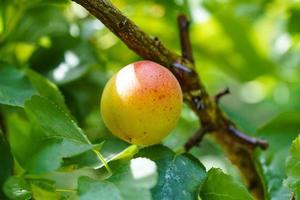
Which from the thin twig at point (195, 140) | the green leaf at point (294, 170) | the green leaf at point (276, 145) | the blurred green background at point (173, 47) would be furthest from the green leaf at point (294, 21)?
the green leaf at point (294, 170)

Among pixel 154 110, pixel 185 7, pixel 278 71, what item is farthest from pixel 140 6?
pixel 154 110

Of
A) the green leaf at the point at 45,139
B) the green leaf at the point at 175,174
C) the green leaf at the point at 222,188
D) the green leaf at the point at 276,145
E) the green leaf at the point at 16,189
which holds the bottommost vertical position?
the green leaf at the point at 276,145

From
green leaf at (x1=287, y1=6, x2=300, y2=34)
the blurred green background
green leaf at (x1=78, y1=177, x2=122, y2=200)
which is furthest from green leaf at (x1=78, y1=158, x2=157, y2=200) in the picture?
green leaf at (x1=287, y1=6, x2=300, y2=34)

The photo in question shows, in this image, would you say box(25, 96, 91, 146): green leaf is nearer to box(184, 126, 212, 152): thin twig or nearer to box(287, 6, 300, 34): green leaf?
box(184, 126, 212, 152): thin twig

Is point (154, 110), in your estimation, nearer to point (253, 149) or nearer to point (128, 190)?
point (128, 190)

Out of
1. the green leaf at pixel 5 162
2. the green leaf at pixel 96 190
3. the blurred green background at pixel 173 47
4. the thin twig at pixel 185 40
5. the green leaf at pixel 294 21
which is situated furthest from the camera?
the green leaf at pixel 294 21

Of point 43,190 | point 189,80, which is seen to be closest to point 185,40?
point 189,80

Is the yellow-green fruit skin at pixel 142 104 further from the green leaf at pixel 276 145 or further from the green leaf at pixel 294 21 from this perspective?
the green leaf at pixel 294 21
